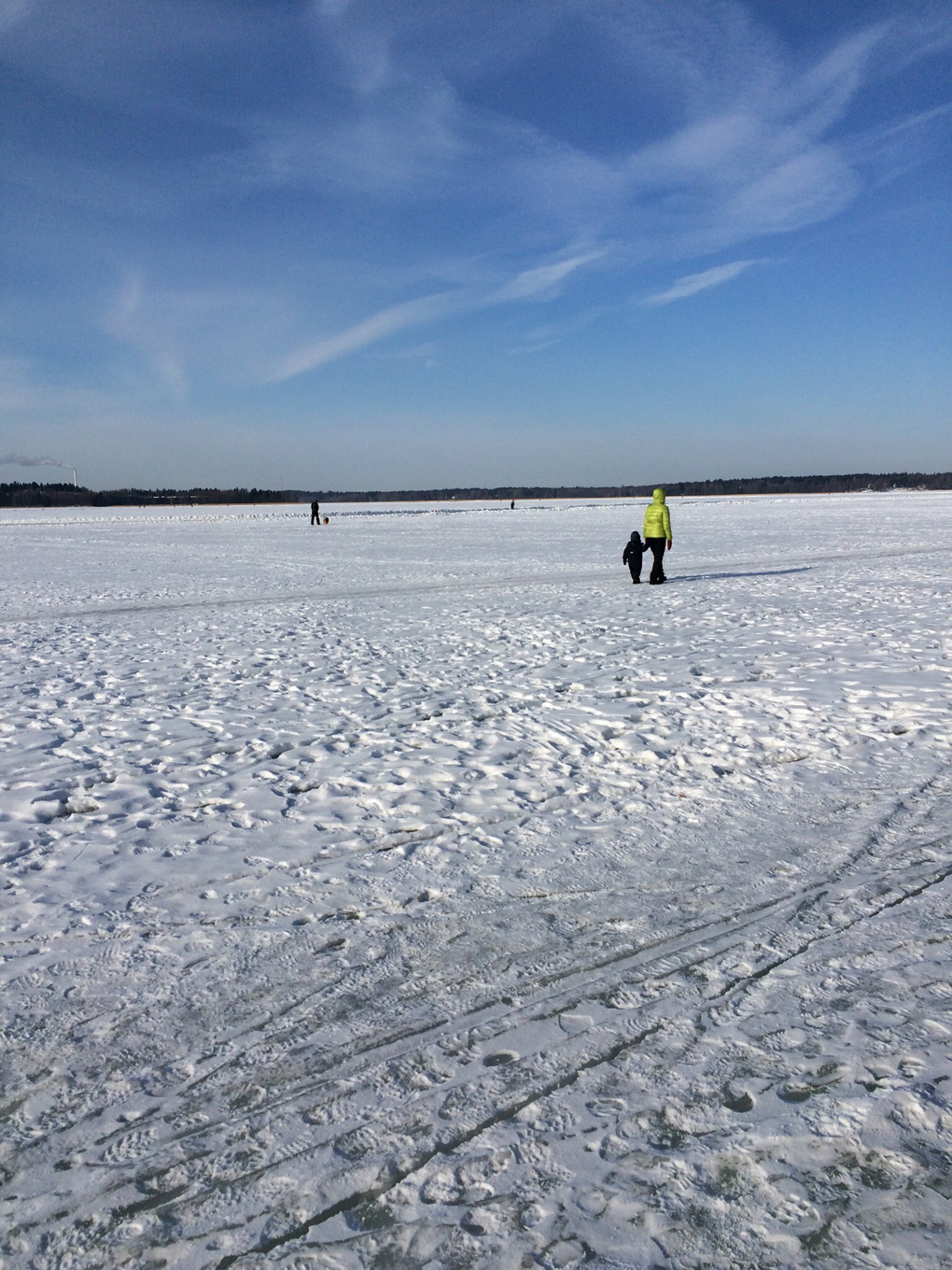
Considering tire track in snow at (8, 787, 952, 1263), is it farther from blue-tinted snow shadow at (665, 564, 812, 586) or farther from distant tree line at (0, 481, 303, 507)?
distant tree line at (0, 481, 303, 507)

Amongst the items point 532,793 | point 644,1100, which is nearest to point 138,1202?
point 644,1100

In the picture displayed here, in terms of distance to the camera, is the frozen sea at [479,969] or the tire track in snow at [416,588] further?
the tire track in snow at [416,588]

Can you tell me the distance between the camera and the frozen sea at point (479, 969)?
221cm

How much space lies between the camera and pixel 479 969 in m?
3.28

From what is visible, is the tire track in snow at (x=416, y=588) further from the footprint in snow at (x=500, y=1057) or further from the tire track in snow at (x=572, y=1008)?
the footprint in snow at (x=500, y=1057)

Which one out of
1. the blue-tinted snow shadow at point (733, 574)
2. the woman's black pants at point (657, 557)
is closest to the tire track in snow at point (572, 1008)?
the woman's black pants at point (657, 557)

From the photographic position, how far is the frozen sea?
221 centimetres

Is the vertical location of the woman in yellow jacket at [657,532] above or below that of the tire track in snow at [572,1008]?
above

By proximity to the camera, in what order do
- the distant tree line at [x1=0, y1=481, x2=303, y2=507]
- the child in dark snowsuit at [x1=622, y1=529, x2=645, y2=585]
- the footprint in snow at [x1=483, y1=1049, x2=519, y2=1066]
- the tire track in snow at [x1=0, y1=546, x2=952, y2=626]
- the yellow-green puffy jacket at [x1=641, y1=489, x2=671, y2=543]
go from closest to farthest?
the footprint in snow at [x1=483, y1=1049, x2=519, y2=1066], the tire track in snow at [x1=0, y1=546, x2=952, y2=626], the yellow-green puffy jacket at [x1=641, y1=489, x2=671, y2=543], the child in dark snowsuit at [x1=622, y1=529, x2=645, y2=585], the distant tree line at [x1=0, y1=481, x2=303, y2=507]

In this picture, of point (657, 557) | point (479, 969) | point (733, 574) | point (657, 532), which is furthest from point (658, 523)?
point (479, 969)

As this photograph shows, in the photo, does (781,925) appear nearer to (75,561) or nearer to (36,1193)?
(36,1193)

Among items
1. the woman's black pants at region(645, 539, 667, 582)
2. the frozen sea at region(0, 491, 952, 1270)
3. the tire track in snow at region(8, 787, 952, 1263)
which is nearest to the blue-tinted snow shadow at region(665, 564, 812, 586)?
the woman's black pants at region(645, 539, 667, 582)

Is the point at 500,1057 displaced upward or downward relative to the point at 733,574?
downward

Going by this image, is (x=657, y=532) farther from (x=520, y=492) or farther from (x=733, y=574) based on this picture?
(x=520, y=492)
